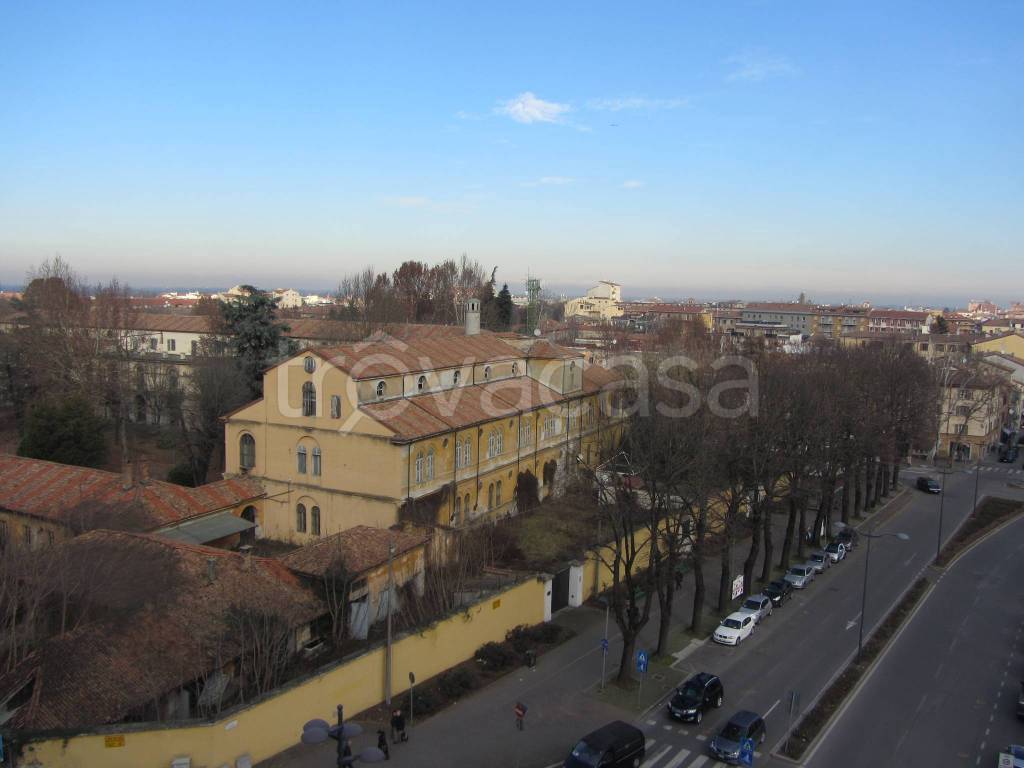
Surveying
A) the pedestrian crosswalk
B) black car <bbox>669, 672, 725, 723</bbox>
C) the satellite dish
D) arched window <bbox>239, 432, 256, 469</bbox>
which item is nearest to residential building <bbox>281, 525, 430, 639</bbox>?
the pedestrian crosswalk

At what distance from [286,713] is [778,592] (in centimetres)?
2035

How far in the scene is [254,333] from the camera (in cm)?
4556

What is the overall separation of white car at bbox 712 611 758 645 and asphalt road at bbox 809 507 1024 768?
415 cm

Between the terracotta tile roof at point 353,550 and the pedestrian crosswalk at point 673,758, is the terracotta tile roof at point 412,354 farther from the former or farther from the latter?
the pedestrian crosswalk at point 673,758

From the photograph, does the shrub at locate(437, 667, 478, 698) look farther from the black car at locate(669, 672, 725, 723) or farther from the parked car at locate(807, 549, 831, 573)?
the parked car at locate(807, 549, 831, 573)

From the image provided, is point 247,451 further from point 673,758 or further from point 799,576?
point 799,576

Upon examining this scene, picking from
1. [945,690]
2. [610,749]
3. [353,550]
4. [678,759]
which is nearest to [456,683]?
[610,749]

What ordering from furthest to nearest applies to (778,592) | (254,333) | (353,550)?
(254,333)
(778,592)
(353,550)

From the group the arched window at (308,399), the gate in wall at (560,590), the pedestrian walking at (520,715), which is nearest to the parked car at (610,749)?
the pedestrian walking at (520,715)

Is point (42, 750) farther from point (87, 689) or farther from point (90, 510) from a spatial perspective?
point (90, 510)

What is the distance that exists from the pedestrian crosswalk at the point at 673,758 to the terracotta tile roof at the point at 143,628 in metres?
9.91

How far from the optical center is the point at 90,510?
27578 millimetres

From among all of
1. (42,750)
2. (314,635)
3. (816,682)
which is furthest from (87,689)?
(816,682)

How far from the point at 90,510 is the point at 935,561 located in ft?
123
